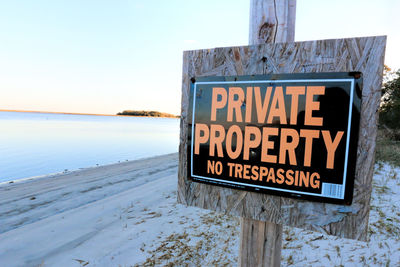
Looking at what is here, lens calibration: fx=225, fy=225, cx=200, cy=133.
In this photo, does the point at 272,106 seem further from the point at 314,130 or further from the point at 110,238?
the point at 110,238

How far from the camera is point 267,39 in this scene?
1.68 meters

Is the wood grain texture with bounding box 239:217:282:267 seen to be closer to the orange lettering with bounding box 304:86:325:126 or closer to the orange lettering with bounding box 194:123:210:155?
the orange lettering with bounding box 194:123:210:155

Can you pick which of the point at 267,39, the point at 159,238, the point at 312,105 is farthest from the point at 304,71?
the point at 159,238

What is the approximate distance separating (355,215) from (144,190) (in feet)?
20.1

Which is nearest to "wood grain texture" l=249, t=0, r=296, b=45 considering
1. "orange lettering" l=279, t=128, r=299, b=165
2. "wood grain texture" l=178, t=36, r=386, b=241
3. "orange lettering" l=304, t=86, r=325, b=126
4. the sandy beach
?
"wood grain texture" l=178, t=36, r=386, b=241

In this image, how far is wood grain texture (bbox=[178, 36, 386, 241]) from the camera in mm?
1315

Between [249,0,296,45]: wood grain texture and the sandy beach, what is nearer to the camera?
[249,0,296,45]: wood grain texture

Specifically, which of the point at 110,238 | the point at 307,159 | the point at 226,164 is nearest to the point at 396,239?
the point at 307,159

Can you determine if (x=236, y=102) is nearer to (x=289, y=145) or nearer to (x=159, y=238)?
(x=289, y=145)

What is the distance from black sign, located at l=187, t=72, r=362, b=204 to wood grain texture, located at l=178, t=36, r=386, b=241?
5 centimetres

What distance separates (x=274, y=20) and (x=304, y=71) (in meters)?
0.50

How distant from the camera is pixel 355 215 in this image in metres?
1.34

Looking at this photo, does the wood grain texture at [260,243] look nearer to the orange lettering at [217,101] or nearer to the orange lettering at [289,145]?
the orange lettering at [289,145]

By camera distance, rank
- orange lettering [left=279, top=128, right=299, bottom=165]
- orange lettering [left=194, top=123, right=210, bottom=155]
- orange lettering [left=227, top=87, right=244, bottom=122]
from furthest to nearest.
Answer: orange lettering [left=194, top=123, right=210, bottom=155] < orange lettering [left=227, top=87, right=244, bottom=122] < orange lettering [left=279, top=128, right=299, bottom=165]
